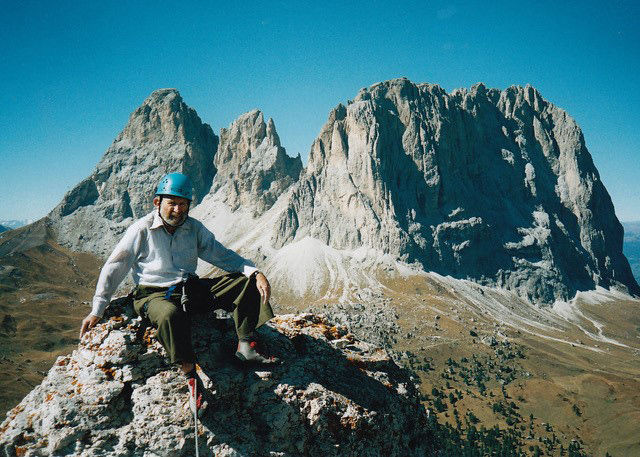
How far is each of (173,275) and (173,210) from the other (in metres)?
1.40

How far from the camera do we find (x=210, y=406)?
25.1 feet

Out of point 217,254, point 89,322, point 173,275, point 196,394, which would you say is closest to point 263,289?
point 217,254

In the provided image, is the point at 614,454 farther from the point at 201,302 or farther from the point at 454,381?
the point at 201,302

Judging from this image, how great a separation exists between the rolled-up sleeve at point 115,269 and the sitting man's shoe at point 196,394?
229 centimetres

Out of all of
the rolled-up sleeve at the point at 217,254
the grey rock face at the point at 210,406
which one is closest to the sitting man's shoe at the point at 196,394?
the grey rock face at the point at 210,406

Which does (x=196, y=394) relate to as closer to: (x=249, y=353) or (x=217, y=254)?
(x=249, y=353)

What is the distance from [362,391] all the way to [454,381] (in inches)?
6772

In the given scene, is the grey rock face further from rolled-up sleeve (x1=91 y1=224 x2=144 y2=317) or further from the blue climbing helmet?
the blue climbing helmet

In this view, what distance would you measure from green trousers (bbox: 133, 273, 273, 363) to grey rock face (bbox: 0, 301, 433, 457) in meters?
0.55

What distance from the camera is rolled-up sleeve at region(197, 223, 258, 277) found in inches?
364

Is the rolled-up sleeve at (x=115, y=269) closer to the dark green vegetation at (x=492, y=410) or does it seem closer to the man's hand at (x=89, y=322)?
the man's hand at (x=89, y=322)

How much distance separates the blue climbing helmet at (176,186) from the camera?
341 inches

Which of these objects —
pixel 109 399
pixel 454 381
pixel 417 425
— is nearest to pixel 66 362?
pixel 109 399

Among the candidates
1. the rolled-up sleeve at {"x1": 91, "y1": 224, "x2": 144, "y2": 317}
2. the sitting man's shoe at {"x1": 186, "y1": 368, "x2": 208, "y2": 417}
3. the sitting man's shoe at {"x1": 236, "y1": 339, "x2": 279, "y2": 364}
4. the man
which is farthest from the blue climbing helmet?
the sitting man's shoe at {"x1": 186, "y1": 368, "x2": 208, "y2": 417}
